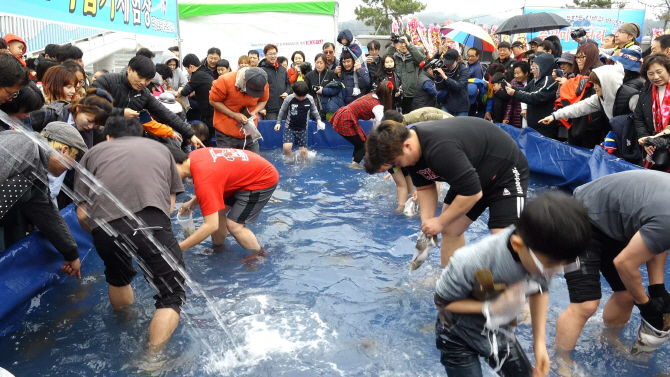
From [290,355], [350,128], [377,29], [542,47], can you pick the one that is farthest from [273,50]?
[377,29]

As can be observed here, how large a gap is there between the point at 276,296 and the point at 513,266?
263cm

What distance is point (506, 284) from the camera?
2137 mm

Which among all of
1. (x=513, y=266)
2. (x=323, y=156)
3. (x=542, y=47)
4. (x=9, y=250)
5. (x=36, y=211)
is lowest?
(x=323, y=156)

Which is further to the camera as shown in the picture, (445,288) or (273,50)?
(273,50)

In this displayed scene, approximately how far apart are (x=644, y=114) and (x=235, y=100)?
15.6ft

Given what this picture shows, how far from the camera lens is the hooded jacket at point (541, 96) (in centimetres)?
788

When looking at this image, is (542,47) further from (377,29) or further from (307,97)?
(377,29)

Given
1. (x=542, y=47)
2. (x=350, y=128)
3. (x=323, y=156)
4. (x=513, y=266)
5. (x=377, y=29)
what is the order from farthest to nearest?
(x=377, y=29), (x=323, y=156), (x=542, y=47), (x=350, y=128), (x=513, y=266)

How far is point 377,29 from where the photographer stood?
45688 millimetres

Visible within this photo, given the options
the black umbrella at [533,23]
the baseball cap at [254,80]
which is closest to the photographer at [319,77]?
the baseball cap at [254,80]

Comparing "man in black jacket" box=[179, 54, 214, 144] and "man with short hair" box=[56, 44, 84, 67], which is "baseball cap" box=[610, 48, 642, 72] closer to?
"man in black jacket" box=[179, 54, 214, 144]

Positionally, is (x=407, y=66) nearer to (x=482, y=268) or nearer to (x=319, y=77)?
(x=319, y=77)

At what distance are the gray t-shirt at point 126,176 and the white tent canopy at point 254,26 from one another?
9.90 meters

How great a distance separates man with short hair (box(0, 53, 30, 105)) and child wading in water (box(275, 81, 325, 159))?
5.67 metres
